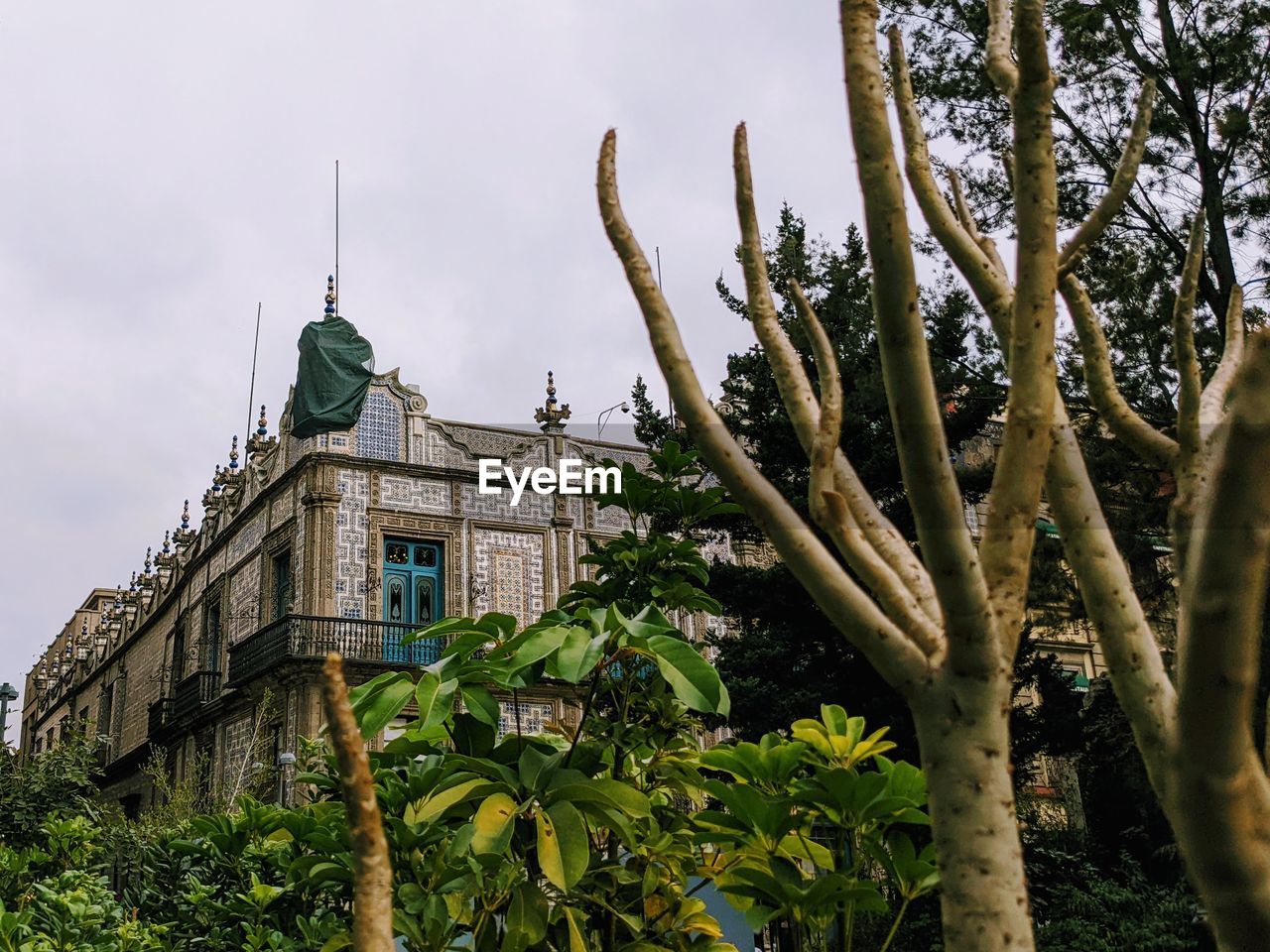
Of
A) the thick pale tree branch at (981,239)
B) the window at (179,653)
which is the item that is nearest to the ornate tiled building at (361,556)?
the window at (179,653)

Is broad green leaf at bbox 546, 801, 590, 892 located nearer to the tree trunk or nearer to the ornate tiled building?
the tree trunk

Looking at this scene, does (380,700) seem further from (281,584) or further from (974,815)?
(281,584)

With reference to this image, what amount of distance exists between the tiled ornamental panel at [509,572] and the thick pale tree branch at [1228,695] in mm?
18217

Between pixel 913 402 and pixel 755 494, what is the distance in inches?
12.6

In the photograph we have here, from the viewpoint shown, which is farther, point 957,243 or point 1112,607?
point 957,243

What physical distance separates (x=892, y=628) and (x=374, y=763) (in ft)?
8.11

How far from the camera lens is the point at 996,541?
192cm

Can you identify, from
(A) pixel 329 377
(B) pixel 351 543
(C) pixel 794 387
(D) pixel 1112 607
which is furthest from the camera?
(A) pixel 329 377

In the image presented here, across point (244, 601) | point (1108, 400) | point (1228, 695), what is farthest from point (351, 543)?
point (1228, 695)

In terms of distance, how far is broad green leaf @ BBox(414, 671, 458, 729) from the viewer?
122 inches

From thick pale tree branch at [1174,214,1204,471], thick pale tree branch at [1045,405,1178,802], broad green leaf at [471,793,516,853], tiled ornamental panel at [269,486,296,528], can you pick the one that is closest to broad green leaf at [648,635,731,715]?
broad green leaf at [471,793,516,853]

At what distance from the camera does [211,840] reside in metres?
4.64

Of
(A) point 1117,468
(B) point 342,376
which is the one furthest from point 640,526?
(A) point 1117,468

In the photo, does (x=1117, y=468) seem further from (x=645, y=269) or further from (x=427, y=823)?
(x=645, y=269)
